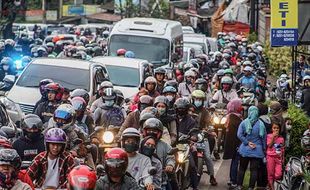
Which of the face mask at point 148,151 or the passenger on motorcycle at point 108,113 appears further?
the passenger on motorcycle at point 108,113

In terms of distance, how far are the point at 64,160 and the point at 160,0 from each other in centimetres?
5316

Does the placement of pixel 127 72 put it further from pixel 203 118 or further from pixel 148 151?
pixel 148 151

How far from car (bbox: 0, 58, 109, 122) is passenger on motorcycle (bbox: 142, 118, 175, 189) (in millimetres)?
6882

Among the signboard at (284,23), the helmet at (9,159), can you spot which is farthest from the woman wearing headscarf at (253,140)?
the helmet at (9,159)

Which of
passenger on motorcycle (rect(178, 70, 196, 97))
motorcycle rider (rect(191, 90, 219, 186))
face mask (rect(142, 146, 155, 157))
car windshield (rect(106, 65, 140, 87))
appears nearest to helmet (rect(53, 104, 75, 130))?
face mask (rect(142, 146, 155, 157))

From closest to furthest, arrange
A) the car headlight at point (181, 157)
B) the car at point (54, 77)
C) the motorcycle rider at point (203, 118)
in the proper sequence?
the car headlight at point (181, 157)
the motorcycle rider at point (203, 118)
the car at point (54, 77)

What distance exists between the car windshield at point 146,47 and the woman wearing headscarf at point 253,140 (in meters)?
13.1

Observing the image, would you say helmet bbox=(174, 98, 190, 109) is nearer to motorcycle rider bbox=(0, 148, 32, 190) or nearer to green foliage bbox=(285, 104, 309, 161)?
green foliage bbox=(285, 104, 309, 161)

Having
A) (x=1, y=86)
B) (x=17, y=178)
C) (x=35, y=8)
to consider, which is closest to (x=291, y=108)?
(x=1, y=86)

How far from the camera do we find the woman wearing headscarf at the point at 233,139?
16875mm

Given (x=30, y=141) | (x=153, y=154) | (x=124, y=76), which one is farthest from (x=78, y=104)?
Answer: (x=124, y=76)

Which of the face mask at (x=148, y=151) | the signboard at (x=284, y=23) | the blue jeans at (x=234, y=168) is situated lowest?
the blue jeans at (x=234, y=168)

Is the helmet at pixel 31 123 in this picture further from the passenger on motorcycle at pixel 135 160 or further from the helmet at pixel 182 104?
the helmet at pixel 182 104

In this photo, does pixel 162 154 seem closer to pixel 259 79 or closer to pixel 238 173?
pixel 238 173
